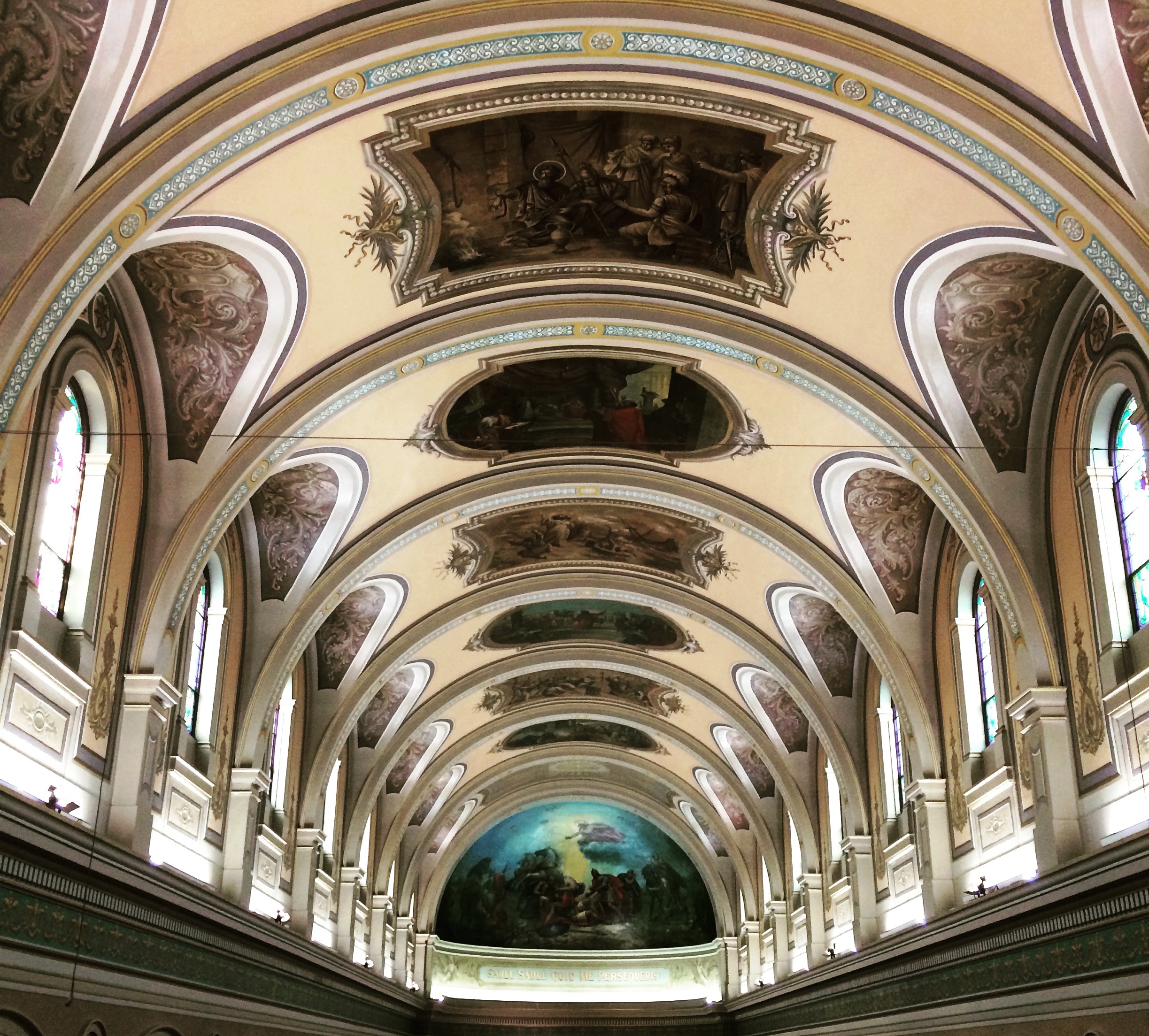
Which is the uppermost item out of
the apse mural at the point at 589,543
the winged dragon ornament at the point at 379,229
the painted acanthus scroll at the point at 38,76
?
the apse mural at the point at 589,543

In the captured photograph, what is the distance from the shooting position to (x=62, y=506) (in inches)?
517

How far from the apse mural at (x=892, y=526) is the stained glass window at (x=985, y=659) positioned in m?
1.26

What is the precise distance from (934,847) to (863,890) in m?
4.18

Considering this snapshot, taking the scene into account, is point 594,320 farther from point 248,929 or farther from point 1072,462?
point 248,929

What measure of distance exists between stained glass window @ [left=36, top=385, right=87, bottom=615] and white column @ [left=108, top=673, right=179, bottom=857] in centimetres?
149

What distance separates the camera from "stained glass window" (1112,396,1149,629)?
43.5 ft

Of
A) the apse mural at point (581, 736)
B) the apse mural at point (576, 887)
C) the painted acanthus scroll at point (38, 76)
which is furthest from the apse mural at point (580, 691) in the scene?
the painted acanthus scroll at point (38, 76)

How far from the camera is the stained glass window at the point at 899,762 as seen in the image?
21.5m

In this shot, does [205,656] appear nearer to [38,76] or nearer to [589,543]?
[589,543]

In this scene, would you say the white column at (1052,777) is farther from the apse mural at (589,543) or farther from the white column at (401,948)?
the white column at (401,948)


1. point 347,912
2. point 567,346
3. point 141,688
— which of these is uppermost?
point 567,346

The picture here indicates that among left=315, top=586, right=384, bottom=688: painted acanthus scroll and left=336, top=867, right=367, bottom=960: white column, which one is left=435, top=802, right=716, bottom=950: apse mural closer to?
left=336, top=867, right=367, bottom=960: white column

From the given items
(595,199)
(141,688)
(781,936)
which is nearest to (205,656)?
(141,688)

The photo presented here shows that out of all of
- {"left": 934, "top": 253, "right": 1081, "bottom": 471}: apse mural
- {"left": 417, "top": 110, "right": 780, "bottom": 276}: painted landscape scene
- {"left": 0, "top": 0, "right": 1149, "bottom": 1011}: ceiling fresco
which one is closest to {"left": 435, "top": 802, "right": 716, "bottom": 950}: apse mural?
{"left": 0, "top": 0, "right": 1149, "bottom": 1011}: ceiling fresco
